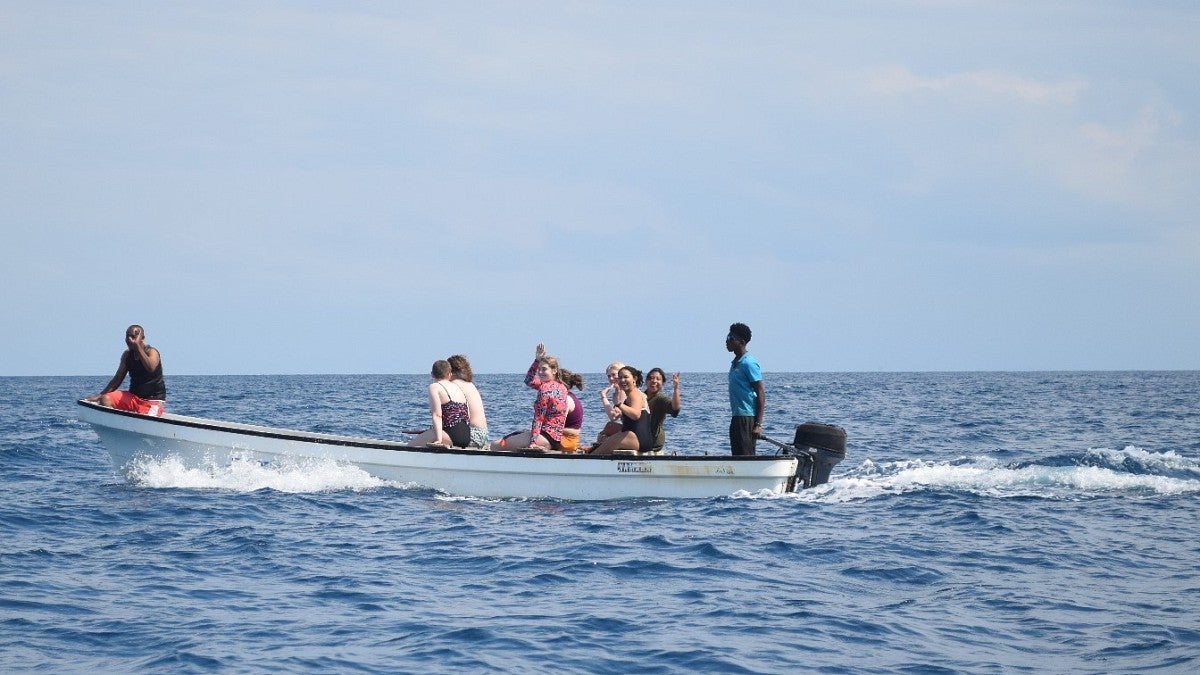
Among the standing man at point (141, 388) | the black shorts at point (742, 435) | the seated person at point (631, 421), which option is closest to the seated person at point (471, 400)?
the seated person at point (631, 421)

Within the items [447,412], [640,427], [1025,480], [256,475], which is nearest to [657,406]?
[640,427]

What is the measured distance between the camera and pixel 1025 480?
18.3 m

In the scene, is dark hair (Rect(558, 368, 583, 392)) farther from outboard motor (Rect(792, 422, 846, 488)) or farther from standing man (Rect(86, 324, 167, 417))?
standing man (Rect(86, 324, 167, 417))

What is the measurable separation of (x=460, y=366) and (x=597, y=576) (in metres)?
5.66

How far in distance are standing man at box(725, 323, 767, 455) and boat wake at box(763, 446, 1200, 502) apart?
44.3 inches

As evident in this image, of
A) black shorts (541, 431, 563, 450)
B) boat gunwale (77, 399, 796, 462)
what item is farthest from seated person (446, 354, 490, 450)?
black shorts (541, 431, 563, 450)

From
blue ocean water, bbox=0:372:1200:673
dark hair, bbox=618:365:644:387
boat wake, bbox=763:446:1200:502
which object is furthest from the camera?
boat wake, bbox=763:446:1200:502

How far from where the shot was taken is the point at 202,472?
53.9ft

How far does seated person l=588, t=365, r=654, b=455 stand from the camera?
15031 mm

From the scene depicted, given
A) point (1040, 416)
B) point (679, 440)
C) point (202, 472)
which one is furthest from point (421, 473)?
point (1040, 416)

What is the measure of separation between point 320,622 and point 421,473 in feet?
22.5

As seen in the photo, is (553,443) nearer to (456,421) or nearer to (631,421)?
(631,421)

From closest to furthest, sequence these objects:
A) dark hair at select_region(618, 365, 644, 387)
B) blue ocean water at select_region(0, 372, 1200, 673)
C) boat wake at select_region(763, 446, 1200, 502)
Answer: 1. blue ocean water at select_region(0, 372, 1200, 673)
2. dark hair at select_region(618, 365, 644, 387)
3. boat wake at select_region(763, 446, 1200, 502)

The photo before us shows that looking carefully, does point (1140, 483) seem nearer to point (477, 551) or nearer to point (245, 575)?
point (477, 551)
